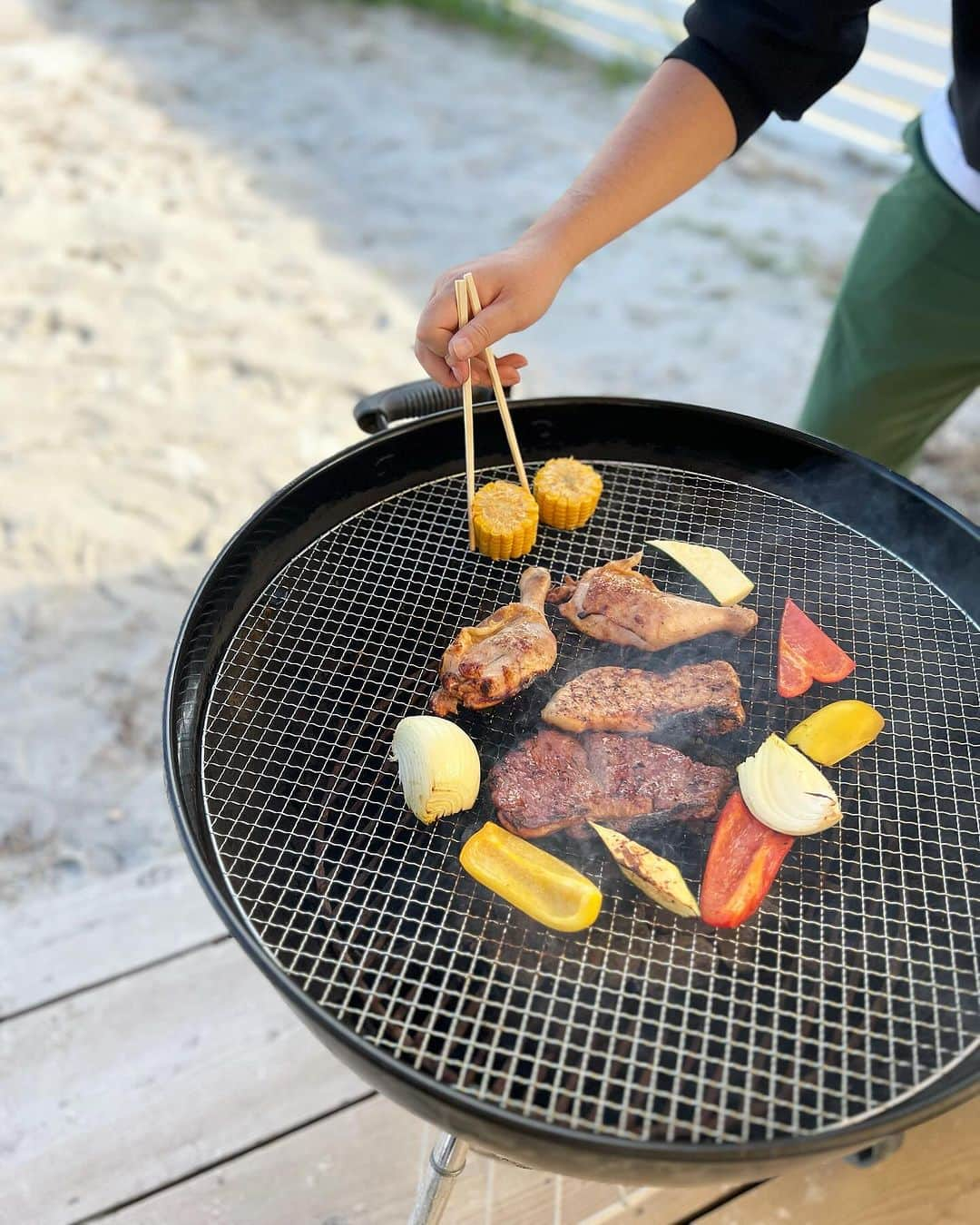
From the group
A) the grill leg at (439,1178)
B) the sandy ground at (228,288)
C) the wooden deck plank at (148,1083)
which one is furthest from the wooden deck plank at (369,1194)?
the sandy ground at (228,288)

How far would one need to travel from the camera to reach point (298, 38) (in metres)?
8.51

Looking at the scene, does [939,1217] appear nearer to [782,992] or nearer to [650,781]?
[782,992]

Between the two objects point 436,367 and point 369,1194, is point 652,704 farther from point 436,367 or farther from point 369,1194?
point 369,1194

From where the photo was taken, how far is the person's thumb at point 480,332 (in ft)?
6.48

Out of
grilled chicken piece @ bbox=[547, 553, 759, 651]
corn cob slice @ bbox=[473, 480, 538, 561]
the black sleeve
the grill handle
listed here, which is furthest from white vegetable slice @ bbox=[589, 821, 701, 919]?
the black sleeve

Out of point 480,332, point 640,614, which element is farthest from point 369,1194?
point 480,332

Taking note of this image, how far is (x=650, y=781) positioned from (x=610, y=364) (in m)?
3.86

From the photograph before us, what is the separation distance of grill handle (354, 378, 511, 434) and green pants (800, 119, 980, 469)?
129 cm

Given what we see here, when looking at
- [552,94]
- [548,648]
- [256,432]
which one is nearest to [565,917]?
[548,648]

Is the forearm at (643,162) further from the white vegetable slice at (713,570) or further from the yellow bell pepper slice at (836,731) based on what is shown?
the yellow bell pepper slice at (836,731)

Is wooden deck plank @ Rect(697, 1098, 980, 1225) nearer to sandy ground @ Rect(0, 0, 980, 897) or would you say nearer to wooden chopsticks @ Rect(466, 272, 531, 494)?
wooden chopsticks @ Rect(466, 272, 531, 494)

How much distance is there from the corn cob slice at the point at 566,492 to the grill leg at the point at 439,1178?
1.33 metres

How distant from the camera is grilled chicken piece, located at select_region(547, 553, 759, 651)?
2098 mm

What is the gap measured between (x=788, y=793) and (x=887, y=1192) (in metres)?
1.29
